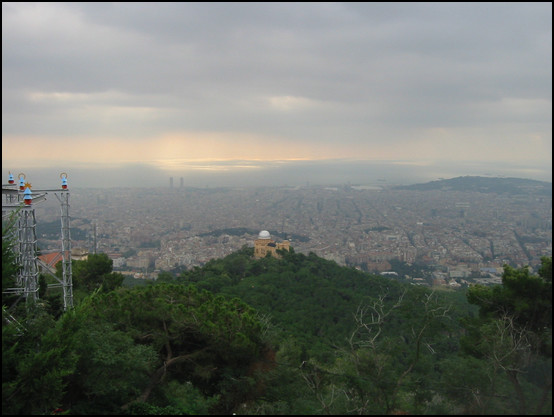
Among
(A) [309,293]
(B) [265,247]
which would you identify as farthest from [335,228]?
(A) [309,293]

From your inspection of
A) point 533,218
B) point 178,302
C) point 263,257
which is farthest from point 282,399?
point 533,218

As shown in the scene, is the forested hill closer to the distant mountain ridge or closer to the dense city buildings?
the dense city buildings

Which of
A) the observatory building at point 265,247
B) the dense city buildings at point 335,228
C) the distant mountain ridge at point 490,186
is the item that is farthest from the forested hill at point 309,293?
the distant mountain ridge at point 490,186

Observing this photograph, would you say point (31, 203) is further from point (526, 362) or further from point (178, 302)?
point (526, 362)

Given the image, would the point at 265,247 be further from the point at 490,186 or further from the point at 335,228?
the point at 490,186

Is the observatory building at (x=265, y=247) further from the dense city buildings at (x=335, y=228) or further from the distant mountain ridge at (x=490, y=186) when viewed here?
the distant mountain ridge at (x=490, y=186)
